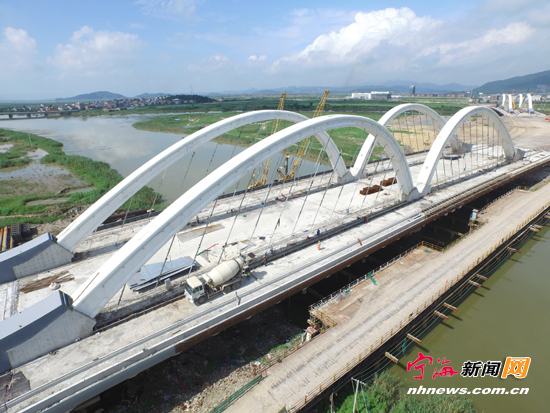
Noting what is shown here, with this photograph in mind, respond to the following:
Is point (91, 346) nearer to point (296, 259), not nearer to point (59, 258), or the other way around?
point (59, 258)

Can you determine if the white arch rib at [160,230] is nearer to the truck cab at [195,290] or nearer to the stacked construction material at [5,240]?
the truck cab at [195,290]

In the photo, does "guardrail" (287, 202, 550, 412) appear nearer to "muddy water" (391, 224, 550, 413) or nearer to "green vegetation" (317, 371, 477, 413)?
"green vegetation" (317, 371, 477, 413)

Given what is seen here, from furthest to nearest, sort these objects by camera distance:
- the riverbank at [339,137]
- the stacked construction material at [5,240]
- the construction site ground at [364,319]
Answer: the riverbank at [339,137]
the stacked construction material at [5,240]
the construction site ground at [364,319]

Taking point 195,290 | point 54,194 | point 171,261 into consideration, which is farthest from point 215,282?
point 54,194

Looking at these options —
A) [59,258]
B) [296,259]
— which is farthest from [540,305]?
[59,258]

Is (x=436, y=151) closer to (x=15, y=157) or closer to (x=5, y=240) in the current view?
(x=5, y=240)

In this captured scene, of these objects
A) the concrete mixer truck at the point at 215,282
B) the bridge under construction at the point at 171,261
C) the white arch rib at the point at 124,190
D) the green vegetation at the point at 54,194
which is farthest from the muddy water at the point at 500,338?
the green vegetation at the point at 54,194
